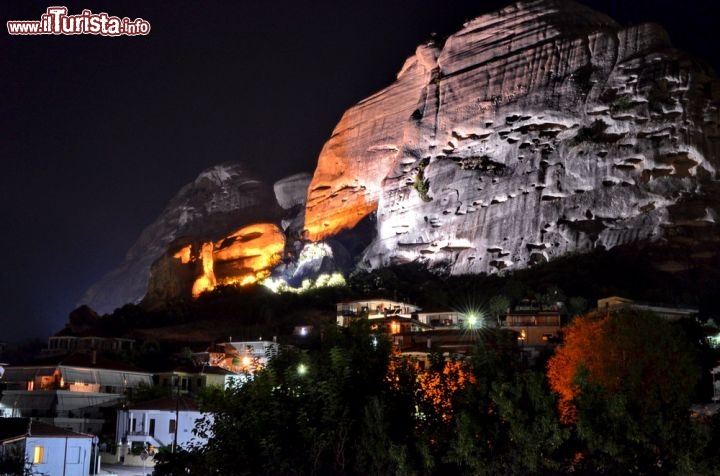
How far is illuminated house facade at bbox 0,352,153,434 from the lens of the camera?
54.5 metres

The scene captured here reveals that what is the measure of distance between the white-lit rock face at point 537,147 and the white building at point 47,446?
50.6 m

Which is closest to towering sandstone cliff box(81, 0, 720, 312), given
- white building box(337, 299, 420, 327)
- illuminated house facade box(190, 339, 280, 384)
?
white building box(337, 299, 420, 327)

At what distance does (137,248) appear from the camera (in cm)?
17475

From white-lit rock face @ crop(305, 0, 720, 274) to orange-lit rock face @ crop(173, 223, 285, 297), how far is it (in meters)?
10.7

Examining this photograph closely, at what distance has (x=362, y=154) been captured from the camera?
107 meters

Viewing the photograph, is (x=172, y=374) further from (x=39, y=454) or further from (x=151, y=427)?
(x=39, y=454)

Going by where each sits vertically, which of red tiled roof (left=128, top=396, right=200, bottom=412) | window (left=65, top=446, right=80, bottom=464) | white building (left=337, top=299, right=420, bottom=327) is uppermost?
white building (left=337, top=299, right=420, bottom=327)

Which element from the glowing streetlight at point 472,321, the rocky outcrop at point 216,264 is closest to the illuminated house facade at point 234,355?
the glowing streetlight at point 472,321

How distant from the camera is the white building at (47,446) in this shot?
119 ft

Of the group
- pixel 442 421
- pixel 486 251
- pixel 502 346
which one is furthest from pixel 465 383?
pixel 486 251

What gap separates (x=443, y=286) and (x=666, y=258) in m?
20.4

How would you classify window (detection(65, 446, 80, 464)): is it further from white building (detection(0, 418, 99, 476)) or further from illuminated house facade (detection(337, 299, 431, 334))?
illuminated house facade (detection(337, 299, 431, 334))

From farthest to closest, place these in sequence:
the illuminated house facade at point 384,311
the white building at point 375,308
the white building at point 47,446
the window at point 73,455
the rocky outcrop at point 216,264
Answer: the rocky outcrop at point 216,264 → the white building at point 375,308 → the illuminated house facade at point 384,311 → the window at point 73,455 → the white building at point 47,446

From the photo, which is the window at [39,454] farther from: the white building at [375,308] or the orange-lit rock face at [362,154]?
the orange-lit rock face at [362,154]
